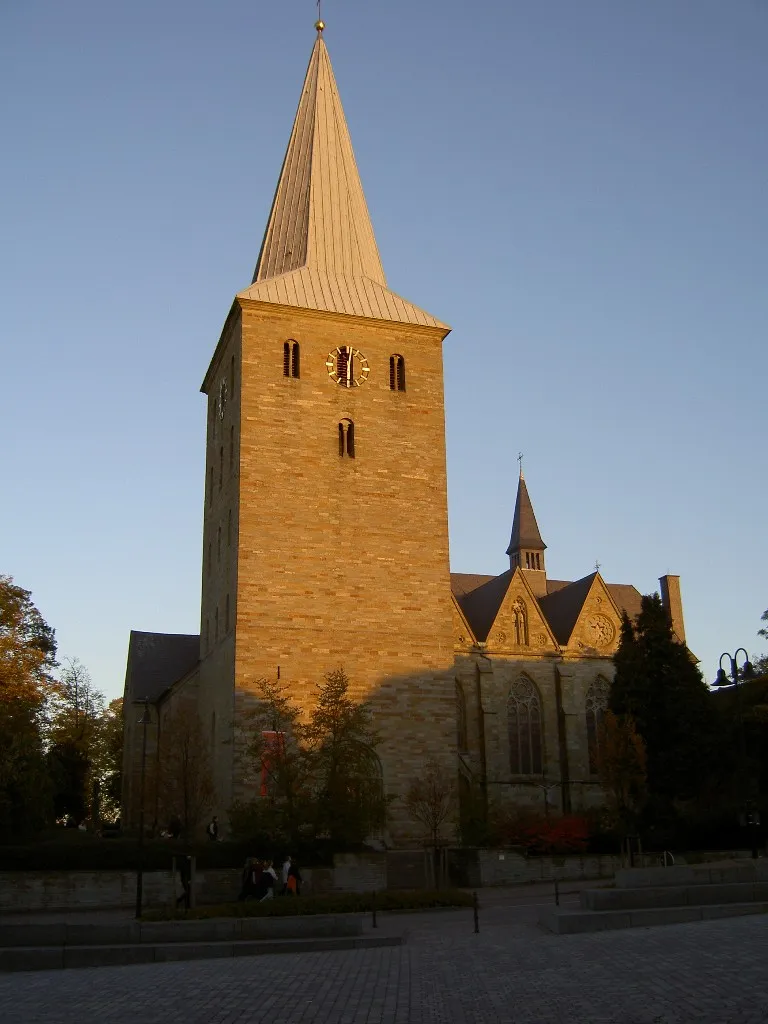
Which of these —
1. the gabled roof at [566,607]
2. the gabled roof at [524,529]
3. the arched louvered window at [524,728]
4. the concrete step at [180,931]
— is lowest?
the concrete step at [180,931]

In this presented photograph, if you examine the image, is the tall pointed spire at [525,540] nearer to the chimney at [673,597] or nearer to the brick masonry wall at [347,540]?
the chimney at [673,597]

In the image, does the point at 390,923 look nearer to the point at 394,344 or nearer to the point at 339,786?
the point at 339,786

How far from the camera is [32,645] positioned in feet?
140

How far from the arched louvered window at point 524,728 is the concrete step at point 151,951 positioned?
109 ft

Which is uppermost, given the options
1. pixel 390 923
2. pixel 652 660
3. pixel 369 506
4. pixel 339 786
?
pixel 369 506

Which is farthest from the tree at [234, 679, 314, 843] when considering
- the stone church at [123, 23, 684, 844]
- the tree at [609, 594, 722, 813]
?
the tree at [609, 594, 722, 813]

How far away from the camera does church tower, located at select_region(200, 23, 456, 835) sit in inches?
1478

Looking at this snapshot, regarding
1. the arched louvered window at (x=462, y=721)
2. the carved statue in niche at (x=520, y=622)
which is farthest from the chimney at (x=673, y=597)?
the arched louvered window at (x=462, y=721)

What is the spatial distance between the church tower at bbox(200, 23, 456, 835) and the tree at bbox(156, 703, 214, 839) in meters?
0.74

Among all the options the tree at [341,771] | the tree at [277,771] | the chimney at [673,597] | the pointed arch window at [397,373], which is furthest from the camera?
the chimney at [673,597]

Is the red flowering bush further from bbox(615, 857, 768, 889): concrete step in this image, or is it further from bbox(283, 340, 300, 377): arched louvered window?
bbox(283, 340, 300, 377): arched louvered window

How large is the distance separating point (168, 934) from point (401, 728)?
785 inches

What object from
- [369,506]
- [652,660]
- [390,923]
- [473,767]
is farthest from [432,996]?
[473,767]

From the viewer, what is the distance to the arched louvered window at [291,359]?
40.8 metres
